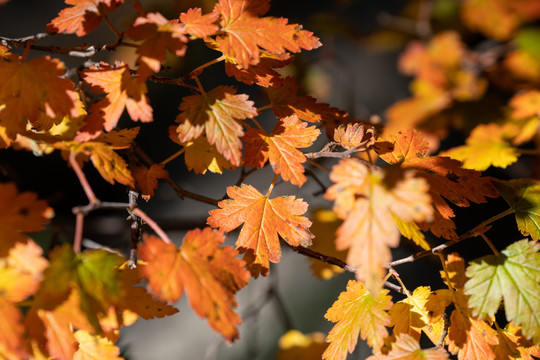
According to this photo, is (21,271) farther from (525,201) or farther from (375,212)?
(525,201)

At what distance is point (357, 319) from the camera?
65 cm

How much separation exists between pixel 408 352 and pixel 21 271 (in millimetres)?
608

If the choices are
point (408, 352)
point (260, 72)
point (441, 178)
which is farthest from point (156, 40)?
point (408, 352)

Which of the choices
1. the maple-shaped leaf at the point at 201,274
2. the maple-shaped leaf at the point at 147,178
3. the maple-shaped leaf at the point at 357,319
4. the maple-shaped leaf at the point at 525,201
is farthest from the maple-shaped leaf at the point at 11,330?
the maple-shaped leaf at the point at 525,201

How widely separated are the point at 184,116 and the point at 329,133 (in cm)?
34

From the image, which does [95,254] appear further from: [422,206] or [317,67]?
[317,67]

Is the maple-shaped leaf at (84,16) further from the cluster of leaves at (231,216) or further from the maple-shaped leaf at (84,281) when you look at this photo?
the maple-shaped leaf at (84,281)

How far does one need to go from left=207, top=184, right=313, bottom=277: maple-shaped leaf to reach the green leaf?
287 mm

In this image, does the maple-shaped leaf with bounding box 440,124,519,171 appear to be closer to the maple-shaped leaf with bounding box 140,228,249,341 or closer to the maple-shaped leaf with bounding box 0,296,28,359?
the maple-shaped leaf with bounding box 140,228,249,341

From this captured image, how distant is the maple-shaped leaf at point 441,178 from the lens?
65 centimetres

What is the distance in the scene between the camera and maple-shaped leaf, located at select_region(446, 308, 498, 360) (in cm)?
65

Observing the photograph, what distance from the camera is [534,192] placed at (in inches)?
28.1

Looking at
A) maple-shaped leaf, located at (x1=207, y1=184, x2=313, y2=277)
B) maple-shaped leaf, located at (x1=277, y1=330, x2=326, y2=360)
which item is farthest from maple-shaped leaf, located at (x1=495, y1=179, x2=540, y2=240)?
maple-shaped leaf, located at (x1=277, y1=330, x2=326, y2=360)

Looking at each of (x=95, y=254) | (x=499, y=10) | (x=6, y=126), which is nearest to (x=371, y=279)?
(x=95, y=254)
